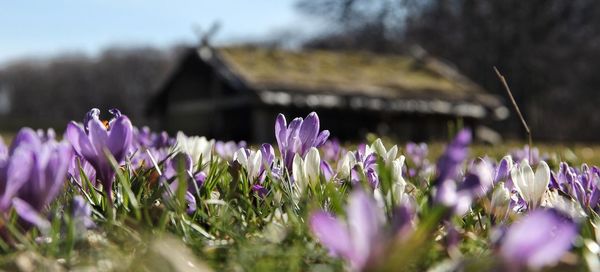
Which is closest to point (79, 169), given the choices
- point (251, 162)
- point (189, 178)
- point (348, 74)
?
point (189, 178)

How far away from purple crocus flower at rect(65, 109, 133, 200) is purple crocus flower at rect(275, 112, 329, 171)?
1.16 feet

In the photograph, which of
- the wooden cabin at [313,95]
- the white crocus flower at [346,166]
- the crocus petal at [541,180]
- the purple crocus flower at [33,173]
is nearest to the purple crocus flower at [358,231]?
the purple crocus flower at [33,173]

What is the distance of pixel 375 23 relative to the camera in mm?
38062

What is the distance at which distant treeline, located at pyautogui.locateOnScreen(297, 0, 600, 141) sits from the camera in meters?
34.6

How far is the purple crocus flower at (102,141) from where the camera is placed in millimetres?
1147

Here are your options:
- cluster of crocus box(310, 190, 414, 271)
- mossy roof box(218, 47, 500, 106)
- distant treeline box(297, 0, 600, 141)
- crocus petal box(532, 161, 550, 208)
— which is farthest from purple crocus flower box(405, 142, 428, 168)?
distant treeline box(297, 0, 600, 141)

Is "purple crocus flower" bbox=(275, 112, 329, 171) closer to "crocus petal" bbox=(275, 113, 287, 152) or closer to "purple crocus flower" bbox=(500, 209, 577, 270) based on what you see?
"crocus petal" bbox=(275, 113, 287, 152)

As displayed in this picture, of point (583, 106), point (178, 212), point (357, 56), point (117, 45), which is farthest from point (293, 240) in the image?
point (117, 45)

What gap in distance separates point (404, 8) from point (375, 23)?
2188mm

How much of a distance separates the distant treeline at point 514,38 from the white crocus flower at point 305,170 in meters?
34.3

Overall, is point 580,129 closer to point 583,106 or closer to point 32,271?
point 583,106

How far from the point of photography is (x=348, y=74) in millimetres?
23047

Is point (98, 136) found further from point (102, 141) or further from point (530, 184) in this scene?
point (530, 184)

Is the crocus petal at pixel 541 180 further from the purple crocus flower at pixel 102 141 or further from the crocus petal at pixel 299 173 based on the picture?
the purple crocus flower at pixel 102 141
